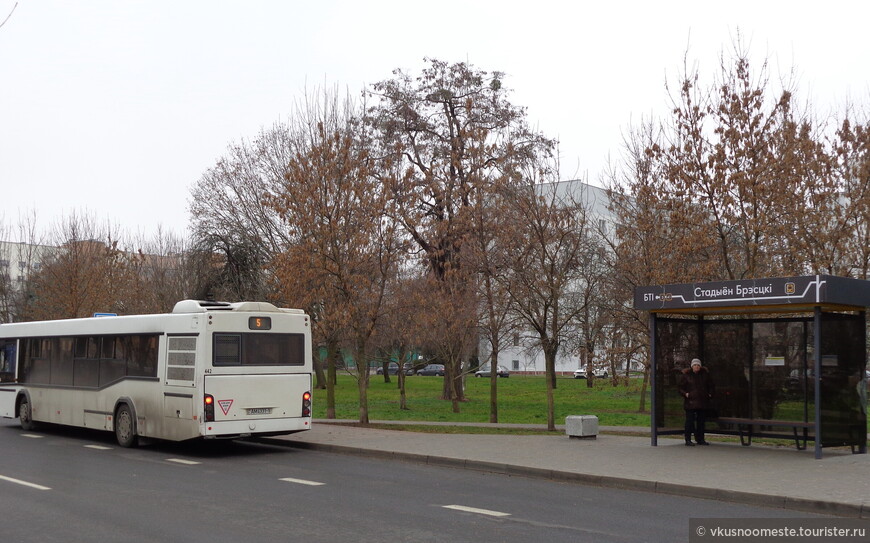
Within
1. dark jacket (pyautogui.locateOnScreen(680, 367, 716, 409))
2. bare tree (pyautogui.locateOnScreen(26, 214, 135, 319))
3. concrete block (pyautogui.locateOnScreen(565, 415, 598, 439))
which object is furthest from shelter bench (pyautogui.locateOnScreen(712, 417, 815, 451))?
bare tree (pyautogui.locateOnScreen(26, 214, 135, 319))

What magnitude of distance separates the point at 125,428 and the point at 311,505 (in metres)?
9.26

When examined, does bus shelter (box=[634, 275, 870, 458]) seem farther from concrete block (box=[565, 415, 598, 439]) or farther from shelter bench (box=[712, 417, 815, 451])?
concrete block (box=[565, 415, 598, 439])

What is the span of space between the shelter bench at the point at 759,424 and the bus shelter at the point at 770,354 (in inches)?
0.8

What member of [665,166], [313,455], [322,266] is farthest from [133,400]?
[665,166]

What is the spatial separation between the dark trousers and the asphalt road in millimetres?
4612

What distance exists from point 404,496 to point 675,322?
8.03m

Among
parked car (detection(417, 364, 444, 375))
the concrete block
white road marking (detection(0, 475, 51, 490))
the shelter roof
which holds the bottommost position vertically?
parked car (detection(417, 364, 444, 375))

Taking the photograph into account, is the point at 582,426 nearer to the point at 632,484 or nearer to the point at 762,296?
the point at 762,296

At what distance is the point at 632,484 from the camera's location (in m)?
12.4

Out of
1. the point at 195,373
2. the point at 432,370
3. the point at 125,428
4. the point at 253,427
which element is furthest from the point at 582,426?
the point at 432,370

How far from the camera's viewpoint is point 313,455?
57.0 feet

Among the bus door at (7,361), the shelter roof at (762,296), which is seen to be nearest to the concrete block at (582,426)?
the shelter roof at (762,296)

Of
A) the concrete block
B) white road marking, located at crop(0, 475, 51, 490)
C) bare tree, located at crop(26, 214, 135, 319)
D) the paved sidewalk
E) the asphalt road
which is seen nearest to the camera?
the asphalt road

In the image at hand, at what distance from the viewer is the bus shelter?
14.5 metres
